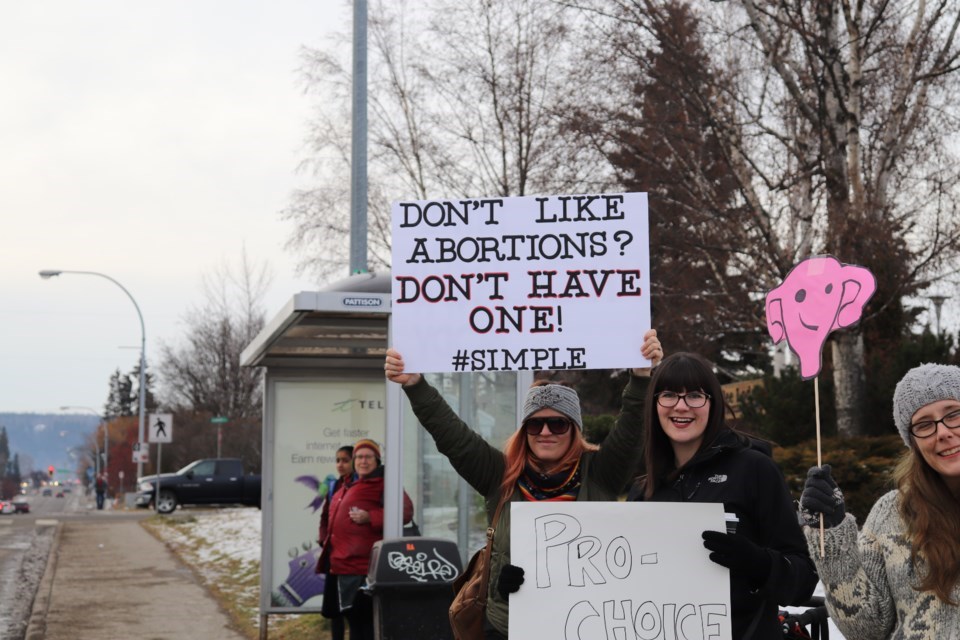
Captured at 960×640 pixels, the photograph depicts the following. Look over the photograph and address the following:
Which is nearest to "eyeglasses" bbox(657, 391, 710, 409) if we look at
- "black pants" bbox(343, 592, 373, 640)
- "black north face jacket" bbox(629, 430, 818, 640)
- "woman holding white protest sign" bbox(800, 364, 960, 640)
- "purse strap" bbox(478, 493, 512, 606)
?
"black north face jacket" bbox(629, 430, 818, 640)

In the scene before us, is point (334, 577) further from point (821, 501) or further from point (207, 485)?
point (207, 485)

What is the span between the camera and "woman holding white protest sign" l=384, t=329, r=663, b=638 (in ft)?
13.1

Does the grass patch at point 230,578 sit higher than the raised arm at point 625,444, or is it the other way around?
the raised arm at point 625,444

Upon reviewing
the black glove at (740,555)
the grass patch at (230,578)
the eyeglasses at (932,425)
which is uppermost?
the eyeglasses at (932,425)

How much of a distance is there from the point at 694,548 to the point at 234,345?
47337 millimetres

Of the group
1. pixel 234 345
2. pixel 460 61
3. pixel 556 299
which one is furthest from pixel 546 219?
pixel 234 345

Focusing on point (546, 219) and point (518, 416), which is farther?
point (518, 416)

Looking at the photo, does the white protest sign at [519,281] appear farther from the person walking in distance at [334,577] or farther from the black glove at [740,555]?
the person walking in distance at [334,577]

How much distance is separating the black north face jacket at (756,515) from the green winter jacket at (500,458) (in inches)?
23.3

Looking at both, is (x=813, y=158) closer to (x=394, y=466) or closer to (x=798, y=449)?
(x=798, y=449)

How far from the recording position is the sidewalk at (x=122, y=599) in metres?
11.1

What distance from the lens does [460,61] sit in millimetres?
25188

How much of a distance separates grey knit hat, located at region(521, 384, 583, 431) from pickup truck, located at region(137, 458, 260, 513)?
29.6 meters

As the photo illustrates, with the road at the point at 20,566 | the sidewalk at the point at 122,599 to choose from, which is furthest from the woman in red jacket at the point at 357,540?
the road at the point at 20,566
